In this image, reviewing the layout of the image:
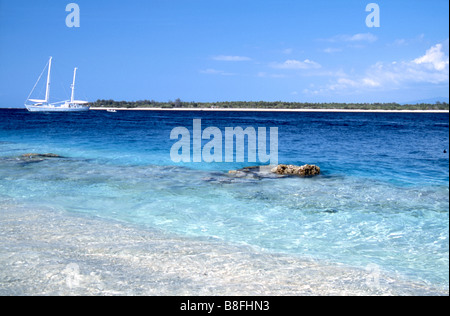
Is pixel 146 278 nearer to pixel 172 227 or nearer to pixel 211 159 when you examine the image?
pixel 172 227

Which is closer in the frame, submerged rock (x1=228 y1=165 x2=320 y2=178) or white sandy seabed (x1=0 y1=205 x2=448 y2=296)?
white sandy seabed (x1=0 y1=205 x2=448 y2=296)

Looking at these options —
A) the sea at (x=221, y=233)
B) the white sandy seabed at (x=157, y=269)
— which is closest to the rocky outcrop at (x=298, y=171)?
the sea at (x=221, y=233)

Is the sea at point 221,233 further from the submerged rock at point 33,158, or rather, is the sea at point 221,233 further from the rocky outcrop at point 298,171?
the submerged rock at point 33,158

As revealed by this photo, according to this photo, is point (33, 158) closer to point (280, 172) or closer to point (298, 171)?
point (280, 172)

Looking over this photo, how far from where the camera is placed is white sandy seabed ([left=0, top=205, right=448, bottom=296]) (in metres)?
4.77

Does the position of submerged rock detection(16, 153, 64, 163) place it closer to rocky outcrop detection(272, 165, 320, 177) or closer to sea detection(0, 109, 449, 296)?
sea detection(0, 109, 449, 296)

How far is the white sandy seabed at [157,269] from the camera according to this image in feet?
15.6

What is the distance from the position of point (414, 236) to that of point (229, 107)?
184910 millimetres

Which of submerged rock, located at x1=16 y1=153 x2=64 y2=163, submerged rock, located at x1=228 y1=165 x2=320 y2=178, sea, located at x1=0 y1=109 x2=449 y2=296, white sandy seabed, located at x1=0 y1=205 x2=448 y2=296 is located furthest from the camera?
submerged rock, located at x1=16 y1=153 x2=64 y2=163

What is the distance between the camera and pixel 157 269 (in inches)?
213

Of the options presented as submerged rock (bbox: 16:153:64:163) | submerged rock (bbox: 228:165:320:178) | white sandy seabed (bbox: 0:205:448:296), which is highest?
submerged rock (bbox: 16:153:64:163)

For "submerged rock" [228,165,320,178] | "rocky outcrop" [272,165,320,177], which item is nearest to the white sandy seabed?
"submerged rock" [228,165,320,178]

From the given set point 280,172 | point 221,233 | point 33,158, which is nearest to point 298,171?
point 280,172

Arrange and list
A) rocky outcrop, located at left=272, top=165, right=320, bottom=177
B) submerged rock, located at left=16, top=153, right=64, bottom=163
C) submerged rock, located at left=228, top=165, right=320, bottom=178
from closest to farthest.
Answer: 1. submerged rock, located at left=228, top=165, right=320, bottom=178
2. rocky outcrop, located at left=272, top=165, right=320, bottom=177
3. submerged rock, located at left=16, top=153, right=64, bottom=163
